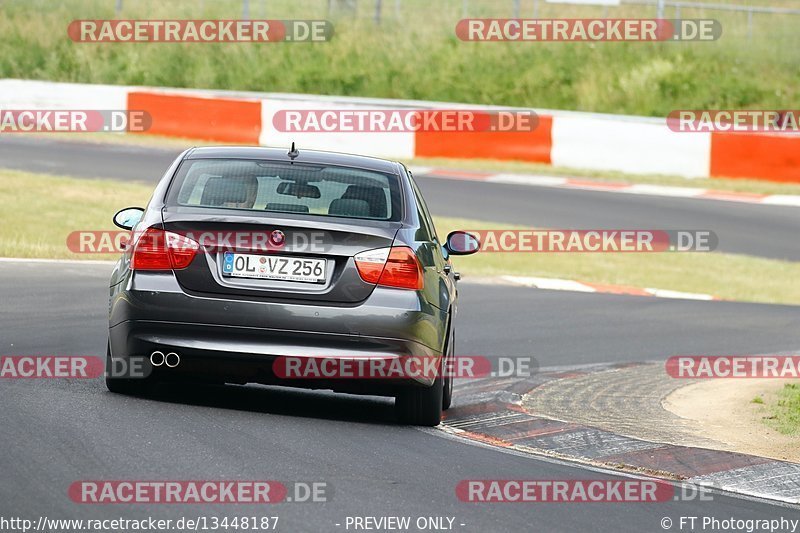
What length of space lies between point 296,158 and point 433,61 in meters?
29.2

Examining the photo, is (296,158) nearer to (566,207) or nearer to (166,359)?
(166,359)

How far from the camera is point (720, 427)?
933 cm

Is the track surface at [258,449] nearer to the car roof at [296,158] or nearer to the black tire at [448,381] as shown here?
the black tire at [448,381]

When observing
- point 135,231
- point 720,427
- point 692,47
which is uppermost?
point 692,47

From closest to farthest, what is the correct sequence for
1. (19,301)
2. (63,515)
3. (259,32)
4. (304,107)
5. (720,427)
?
(63,515) → (720,427) → (19,301) → (304,107) → (259,32)

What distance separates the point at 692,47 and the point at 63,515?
3137 cm

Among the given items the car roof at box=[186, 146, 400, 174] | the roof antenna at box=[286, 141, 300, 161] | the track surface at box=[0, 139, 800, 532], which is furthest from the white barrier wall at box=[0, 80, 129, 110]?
the roof antenna at box=[286, 141, 300, 161]

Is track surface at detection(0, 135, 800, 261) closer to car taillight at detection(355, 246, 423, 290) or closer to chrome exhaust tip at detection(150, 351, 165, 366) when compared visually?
car taillight at detection(355, 246, 423, 290)

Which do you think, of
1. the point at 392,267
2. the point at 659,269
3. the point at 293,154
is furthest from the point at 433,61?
the point at 392,267

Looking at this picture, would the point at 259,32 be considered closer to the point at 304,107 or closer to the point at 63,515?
the point at 304,107

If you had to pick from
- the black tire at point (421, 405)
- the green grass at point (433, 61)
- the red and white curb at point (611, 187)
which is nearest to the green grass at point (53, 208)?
the red and white curb at point (611, 187)

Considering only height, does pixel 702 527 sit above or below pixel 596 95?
below

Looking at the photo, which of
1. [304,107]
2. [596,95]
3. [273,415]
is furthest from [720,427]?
[596,95]

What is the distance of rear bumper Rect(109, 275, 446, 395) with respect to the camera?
8.01m
